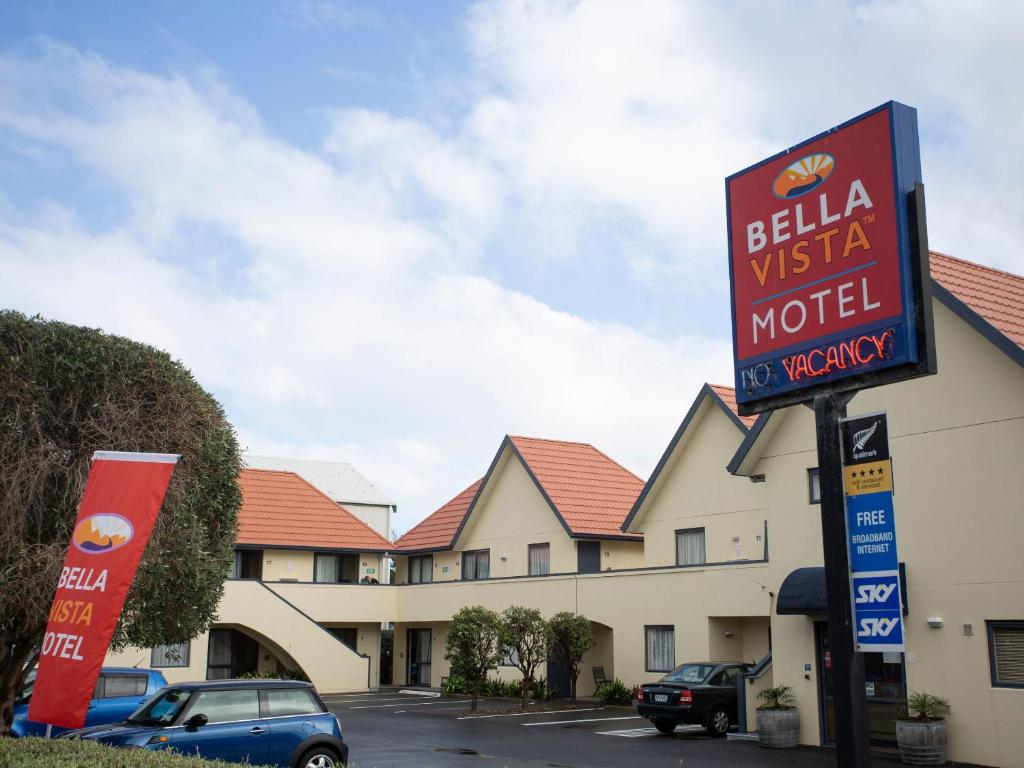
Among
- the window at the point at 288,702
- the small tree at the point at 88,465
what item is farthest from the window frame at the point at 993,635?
the small tree at the point at 88,465

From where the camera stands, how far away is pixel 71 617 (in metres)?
11.4

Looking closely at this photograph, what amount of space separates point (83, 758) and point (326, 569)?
3047 centimetres

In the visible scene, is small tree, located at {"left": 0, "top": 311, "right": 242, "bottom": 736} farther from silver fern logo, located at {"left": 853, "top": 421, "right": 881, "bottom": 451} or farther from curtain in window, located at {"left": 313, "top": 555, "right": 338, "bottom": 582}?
curtain in window, located at {"left": 313, "top": 555, "right": 338, "bottom": 582}

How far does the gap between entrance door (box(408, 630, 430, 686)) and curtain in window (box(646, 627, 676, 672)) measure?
42.3 ft

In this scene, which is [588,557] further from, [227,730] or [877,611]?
[877,611]

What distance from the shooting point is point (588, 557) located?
3447 cm

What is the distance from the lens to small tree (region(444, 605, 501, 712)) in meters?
28.9

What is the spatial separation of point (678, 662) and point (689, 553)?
4.16 meters

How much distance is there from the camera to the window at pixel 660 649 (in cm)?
2881

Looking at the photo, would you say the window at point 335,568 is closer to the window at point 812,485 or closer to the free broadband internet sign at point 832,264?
the window at point 812,485

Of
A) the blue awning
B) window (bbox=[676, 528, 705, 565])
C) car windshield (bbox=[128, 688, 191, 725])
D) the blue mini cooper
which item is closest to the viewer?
the blue mini cooper

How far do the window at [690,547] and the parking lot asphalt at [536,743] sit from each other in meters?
5.10


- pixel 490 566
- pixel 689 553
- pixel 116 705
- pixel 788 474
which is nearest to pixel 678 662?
pixel 689 553

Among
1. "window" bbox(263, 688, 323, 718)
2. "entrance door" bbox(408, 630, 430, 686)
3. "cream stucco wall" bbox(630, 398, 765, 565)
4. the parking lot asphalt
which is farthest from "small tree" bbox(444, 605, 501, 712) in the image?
"window" bbox(263, 688, 323, 718)
